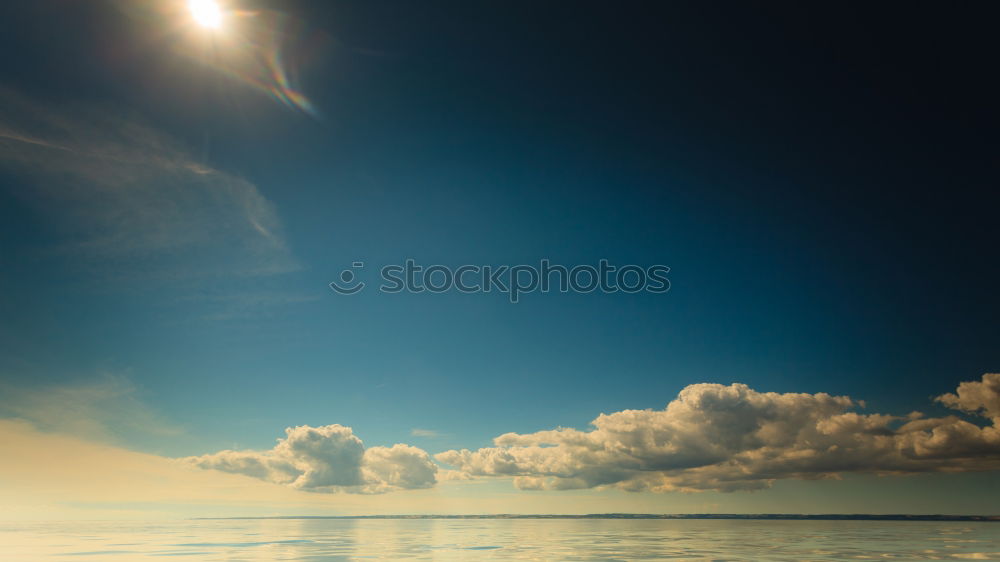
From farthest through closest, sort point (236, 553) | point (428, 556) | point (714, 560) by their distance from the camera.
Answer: point (236, 553)
point (428, 556)
point (714, 560)

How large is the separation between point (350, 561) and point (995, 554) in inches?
2400

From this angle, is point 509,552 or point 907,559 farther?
point 509,552

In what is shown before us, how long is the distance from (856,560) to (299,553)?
177ft

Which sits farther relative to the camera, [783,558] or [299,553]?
[299,553]

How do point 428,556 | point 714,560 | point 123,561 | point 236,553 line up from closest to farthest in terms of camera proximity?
point 714,560, point 123,561, point 428,556, point 236,553

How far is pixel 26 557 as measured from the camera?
63.4m

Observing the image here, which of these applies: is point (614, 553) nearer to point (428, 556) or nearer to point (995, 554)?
point (428, 556)

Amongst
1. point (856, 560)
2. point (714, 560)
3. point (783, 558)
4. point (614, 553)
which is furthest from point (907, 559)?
point (614, 553)

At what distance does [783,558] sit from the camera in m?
56.6

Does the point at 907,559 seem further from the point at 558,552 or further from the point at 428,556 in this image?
the point at 428,556

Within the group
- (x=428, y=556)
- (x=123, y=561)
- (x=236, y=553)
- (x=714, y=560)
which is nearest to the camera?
(x=714, y=560)

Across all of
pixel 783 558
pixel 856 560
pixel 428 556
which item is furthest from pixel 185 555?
pixel 856 560

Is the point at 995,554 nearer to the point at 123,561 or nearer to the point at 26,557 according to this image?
the point at 123,561

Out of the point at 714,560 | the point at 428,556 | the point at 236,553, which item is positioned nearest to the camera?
the point at 714,560
